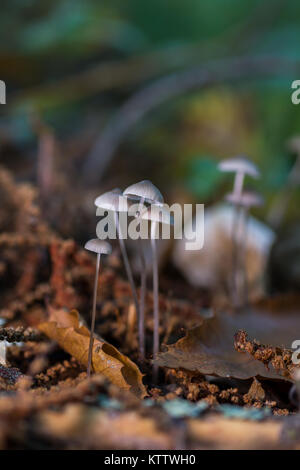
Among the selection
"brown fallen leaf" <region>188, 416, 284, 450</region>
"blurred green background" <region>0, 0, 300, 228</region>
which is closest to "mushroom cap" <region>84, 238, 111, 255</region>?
"brown fallen leaf" <region>188, 416, 284, 450</region>

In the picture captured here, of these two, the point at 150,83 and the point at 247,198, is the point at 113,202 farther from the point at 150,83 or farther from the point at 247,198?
the point at 150,83

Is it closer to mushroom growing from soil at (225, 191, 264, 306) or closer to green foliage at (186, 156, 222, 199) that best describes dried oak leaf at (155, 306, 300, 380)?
mushroom growing from soil at (225, 191, 264, 306)

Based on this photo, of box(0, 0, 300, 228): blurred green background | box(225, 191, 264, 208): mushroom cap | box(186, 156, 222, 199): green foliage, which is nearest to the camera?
box(225, 191, 264, 208): mushroom cap

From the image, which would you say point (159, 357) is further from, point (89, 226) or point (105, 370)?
point (89, 226)

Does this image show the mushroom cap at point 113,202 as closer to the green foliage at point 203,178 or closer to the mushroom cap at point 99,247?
the mushroom cap at point 99,247
